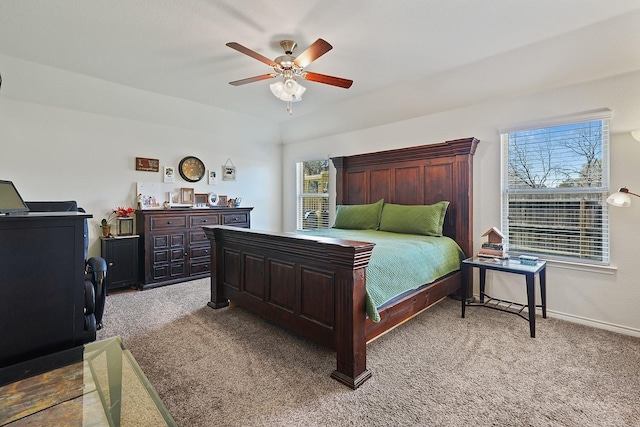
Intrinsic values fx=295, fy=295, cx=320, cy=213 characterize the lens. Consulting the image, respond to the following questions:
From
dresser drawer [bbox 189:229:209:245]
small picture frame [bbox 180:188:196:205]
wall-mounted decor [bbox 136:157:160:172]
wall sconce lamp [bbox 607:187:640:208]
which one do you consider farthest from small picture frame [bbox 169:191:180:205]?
wall sconce lamp [bbox 607:187:640:208]

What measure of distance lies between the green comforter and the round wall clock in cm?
293

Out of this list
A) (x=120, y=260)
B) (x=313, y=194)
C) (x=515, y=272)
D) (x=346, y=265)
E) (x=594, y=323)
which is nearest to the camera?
(x=346, y=265)

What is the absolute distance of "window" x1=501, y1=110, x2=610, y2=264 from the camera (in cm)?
284

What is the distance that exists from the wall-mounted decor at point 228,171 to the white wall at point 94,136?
0.08 meters

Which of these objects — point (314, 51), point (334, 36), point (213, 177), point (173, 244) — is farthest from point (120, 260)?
point (334, 36)

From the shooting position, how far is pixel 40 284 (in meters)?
1.37

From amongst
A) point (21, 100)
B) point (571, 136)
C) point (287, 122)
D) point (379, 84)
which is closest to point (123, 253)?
point (21, 100)

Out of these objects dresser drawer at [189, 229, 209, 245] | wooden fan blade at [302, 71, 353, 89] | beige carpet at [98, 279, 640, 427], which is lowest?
beige carpet at [98, 279, 640, 427]

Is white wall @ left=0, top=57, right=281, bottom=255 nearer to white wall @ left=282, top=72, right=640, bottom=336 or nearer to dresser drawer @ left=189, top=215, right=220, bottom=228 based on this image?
dresser drawer @ left=189, top=215, right=220, bottom=228

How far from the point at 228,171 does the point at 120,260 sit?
224 cm

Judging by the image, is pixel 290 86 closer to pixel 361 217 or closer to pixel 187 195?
pixel 361 217

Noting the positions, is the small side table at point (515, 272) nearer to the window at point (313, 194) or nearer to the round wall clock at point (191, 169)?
the window at point (313, 194)

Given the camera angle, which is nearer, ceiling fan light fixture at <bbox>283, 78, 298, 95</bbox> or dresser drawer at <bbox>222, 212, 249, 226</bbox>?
ceiling fan light fixture at <bbox>283, 78, 298, 95</bbox>

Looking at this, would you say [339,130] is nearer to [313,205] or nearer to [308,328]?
[313,205]
